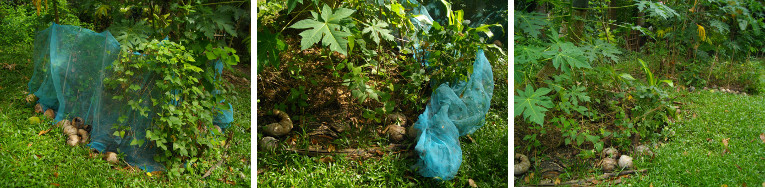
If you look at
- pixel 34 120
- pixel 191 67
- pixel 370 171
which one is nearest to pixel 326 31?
pixel 191 67

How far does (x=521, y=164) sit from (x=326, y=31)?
50.4 inches

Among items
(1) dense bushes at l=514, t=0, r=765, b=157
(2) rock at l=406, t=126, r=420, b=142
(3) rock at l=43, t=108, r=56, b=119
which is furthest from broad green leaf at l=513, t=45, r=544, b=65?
(3) rock at l=43, t=108, r=56, b=119

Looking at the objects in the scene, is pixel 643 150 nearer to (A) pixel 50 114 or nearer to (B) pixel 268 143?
(B) pixel 268 143

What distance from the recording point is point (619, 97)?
2881 millimetres

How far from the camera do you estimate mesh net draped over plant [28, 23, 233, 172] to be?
242cm

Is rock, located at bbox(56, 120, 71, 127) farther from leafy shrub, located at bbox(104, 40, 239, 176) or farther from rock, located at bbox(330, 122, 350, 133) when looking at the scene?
rock, located at bbox(330, 122, 350, 133)

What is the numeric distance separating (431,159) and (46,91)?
2.18m

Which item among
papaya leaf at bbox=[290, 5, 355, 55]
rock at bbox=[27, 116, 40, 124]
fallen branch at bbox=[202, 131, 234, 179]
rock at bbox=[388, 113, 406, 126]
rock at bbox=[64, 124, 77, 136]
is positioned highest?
papaya leaf at bbox=[290, 5, 355, 55]

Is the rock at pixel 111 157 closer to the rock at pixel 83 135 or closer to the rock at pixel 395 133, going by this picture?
the rock at pixel 83 135

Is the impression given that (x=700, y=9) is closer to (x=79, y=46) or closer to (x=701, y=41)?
(x=701, y=41)

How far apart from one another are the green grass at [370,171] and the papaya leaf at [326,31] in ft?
2.84

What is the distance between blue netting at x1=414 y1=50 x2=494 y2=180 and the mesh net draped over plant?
1024 millimetres

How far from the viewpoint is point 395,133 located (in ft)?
8.67

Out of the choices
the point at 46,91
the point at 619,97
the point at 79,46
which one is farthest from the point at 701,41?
the point at 46,91
